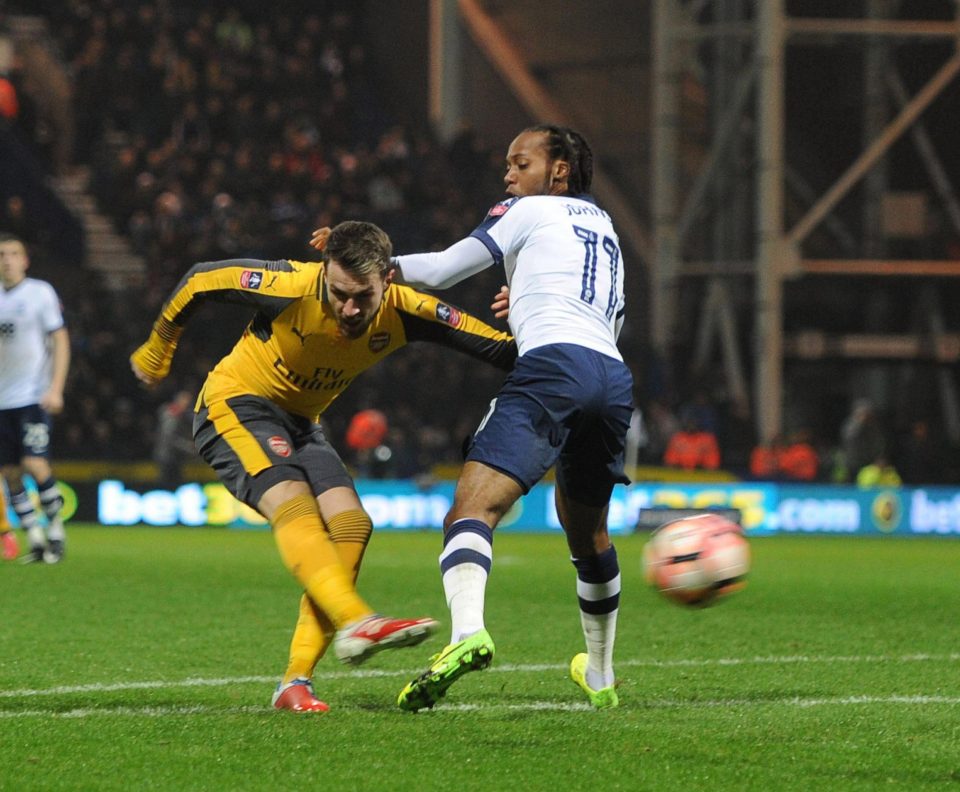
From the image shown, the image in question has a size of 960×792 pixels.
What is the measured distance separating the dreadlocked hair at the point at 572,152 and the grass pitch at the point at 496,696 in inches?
74.0

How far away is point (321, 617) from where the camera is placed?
20.4 feet

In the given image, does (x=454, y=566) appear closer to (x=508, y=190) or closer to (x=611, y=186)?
(x=508, y=190)

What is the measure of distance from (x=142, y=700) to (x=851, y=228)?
22.6 metres

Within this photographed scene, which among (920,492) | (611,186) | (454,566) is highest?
(611,186)

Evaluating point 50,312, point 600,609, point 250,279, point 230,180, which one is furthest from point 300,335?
point 230,180

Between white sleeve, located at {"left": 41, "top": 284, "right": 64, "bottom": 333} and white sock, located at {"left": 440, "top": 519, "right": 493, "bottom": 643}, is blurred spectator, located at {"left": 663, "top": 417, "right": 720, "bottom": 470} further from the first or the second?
white sock, located at {"left": 440, "top": 519, "right": 493, "bottom": 643}

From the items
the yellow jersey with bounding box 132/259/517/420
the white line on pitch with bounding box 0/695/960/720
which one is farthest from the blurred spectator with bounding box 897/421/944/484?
the yellow jersey with bounding box 132/259/517/420

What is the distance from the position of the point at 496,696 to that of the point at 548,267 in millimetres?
1699

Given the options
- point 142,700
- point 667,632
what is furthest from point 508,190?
point 667,632

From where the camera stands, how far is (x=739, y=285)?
26891 millimetres

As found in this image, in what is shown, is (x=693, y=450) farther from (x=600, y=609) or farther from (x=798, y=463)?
(x=600, y=609)

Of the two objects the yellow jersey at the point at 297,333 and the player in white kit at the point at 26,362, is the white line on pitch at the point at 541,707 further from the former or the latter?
the player in white kit at the point at 26,362

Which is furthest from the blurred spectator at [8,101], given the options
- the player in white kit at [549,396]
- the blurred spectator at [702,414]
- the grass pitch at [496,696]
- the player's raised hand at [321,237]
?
the player in white kit at [549,396]

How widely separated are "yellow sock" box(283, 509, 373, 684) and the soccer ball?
1046 mm
